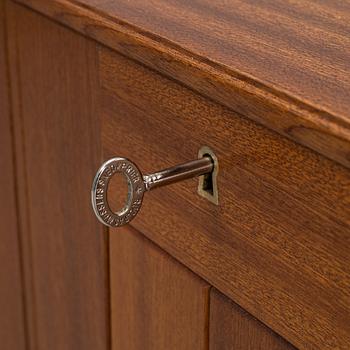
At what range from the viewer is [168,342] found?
23.6 inches

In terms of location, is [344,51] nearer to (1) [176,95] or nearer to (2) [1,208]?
(1) [176,95]

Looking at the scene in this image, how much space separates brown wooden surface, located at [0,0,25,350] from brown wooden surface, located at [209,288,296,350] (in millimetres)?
312

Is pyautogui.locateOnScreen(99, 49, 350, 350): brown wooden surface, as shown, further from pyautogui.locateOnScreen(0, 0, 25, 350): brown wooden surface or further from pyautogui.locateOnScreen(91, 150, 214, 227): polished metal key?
pyautogui.locateOnScreen(0, 0, 25, 350): brown wooden surface

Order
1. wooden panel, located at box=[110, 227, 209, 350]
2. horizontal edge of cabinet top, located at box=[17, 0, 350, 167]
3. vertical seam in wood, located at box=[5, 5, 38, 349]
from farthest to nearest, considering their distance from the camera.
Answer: vertical seam in wood, located at box=[5, 5, 38, 349] < wooden panel, located at box=[110, 227, 209, 350] < horizontal edge of cabinet top, located at box=[17, 0, 350, 167]

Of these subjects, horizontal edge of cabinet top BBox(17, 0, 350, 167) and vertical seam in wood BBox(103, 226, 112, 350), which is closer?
horizontal edge of cabinet top BBox(17, 0, 350, 167)

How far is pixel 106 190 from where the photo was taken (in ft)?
1.62

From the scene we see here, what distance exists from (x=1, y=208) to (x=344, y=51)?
0.43 meters

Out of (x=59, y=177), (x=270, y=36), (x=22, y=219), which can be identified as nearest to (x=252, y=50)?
(x=270, y=36)

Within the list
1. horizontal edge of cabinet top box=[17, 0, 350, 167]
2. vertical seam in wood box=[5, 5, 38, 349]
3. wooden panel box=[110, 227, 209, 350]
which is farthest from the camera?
vertical seam in wood box=[5, 5, 38, 349]

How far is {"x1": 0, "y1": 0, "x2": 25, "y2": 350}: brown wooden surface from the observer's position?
78cm

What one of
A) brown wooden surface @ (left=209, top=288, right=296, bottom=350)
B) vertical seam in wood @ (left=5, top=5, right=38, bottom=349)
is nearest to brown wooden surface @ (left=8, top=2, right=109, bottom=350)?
vertical seam in wood @ (left=5, top=5, right=38, bottom=349)

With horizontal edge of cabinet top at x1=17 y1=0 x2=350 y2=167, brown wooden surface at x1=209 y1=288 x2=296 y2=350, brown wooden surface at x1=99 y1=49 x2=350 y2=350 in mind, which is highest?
horizontal edge of cabinet top at x1=17 y1=0 x2=350 y2=167

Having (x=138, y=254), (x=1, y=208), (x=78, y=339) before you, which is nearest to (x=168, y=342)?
(x=138, y=254)

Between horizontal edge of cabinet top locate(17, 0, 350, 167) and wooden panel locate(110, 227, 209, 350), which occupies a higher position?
horizontal edge of cabinet top locate(17, 0, 350, 167)
